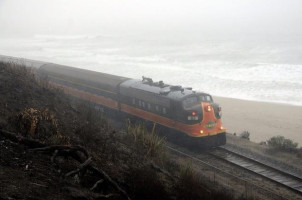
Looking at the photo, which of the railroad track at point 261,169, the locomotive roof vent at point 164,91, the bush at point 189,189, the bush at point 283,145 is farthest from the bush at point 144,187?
the bush at point 283,145

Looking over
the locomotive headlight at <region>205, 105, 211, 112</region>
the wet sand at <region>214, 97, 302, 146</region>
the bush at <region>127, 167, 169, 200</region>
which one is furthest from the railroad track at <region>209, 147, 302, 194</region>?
the bush at <region>127, 167, 169, 200</region>

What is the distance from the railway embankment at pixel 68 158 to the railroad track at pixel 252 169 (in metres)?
2.54

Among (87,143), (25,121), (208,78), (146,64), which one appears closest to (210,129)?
(87,143)

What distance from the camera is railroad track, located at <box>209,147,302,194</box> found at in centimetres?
1414

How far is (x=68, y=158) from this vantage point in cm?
867

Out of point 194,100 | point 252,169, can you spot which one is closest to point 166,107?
point 194,100

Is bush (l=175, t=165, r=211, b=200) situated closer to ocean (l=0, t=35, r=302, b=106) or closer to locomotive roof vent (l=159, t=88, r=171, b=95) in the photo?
locomotive roof vent (l=159, t=88, r=171, b=95)

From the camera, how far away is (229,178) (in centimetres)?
1455

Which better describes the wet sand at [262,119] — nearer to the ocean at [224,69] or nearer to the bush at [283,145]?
the ocean at [224,69]

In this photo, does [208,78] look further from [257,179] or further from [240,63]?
[257,179]

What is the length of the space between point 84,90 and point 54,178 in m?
16.5

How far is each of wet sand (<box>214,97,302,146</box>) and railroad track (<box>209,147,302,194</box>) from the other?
730 centimetres

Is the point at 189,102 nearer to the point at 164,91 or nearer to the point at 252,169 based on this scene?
the point at 164,91

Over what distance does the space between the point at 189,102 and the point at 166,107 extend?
4.05ft
